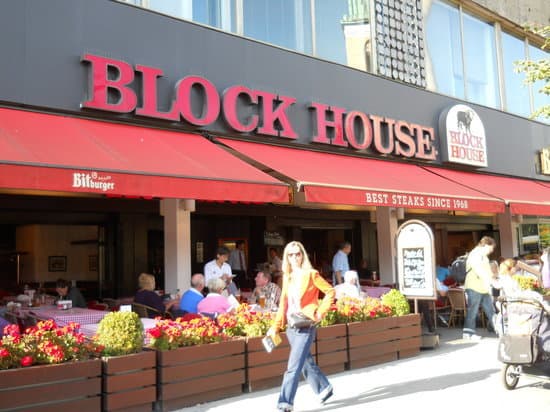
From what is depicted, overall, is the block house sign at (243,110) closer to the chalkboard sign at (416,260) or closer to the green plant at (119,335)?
the chalkboard sign at (416,260)

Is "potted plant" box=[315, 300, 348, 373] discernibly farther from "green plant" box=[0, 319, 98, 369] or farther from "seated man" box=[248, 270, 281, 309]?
"green plant" box=[0, 319, 98, 369]

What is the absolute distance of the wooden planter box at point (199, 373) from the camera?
6168mm

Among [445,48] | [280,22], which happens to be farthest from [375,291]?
[445,48]

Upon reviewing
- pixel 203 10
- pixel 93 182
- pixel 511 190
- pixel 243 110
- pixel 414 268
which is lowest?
pixel 414 268

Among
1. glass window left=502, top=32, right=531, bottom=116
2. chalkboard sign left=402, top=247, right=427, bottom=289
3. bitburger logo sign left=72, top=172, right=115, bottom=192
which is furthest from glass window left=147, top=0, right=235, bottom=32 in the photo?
glass window left=502, top=32, right=531, bottom=116

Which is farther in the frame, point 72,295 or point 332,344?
point 72,295

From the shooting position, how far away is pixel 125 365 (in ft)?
19.3

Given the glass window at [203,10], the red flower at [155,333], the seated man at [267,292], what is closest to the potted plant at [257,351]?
the red flower at [155,333]

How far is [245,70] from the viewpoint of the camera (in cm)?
1155

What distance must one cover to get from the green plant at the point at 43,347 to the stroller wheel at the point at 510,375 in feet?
14.4

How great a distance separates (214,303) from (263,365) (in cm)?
138

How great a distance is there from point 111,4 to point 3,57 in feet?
6.69

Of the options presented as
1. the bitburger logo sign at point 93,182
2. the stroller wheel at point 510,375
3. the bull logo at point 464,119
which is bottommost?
the stroller wheel at point 510,375

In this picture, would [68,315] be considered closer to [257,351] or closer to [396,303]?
[257,351]
